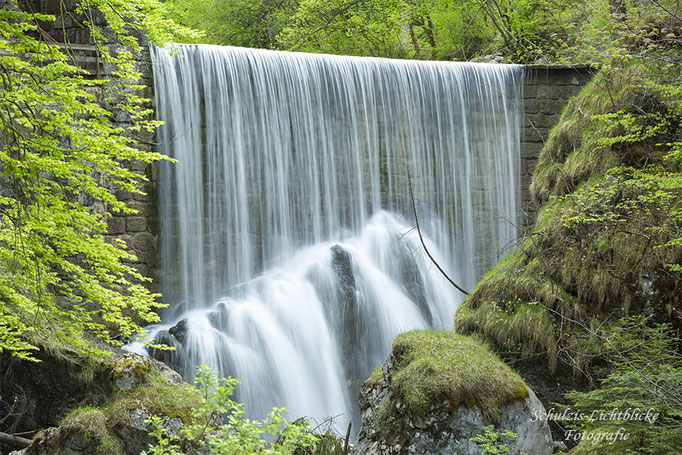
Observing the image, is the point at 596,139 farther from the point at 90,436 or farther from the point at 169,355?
the point at 90,436

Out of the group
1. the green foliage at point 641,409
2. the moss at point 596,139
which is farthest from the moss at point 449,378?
the moss at point 596,139

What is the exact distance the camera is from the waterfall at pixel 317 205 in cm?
860

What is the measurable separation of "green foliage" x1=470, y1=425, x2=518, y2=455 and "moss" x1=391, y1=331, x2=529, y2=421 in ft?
0.48

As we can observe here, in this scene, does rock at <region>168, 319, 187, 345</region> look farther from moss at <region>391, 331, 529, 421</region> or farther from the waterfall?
moss at <region>391, 331, 529, 421</region>

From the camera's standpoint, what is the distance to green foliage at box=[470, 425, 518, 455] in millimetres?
4484

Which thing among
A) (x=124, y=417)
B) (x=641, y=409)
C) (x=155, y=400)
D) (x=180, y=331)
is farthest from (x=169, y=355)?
(x=641, y=409)

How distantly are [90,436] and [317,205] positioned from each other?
20.0 feet

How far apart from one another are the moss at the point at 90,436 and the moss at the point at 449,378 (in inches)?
92.6

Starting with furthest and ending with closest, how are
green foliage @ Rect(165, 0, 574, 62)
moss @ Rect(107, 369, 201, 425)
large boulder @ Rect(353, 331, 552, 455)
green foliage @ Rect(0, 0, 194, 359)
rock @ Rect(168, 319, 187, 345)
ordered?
1. green foliage @ Rect(165, 0, 574, 62)
2. rock @ Rect(168, 319, 187, 345)
3. moss @ Rect(107, 369, 201, 425)
4. large boulder @ Rect(353, 331, 552, 455)
5. green foliage @ Rect(0, 0, 194, 359)

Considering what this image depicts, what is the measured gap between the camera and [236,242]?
9828 mm

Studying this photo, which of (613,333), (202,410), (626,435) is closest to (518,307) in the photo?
(613,333)

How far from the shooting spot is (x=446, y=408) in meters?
4.89

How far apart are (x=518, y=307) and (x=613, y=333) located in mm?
1074

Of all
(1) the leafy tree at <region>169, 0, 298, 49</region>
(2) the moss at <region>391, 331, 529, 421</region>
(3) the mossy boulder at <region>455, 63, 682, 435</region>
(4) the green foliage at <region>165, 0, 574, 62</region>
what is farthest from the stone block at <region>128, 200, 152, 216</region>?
(1) the leafy tree at <region>169, 0, 298, 49</region>
